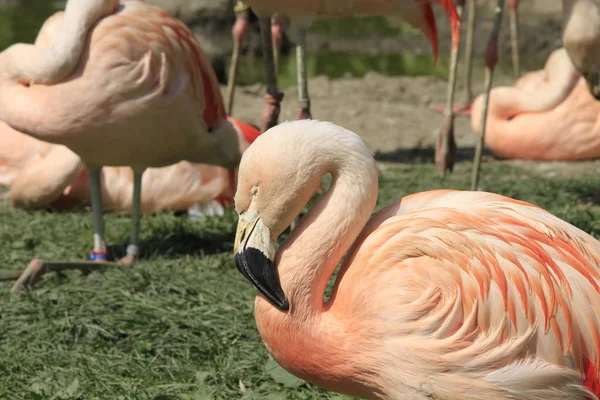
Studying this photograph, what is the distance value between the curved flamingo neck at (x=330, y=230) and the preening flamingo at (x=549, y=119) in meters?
4.33

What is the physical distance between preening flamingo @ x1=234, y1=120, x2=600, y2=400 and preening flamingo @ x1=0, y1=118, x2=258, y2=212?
8.79ft

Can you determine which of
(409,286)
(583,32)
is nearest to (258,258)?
(409,286)

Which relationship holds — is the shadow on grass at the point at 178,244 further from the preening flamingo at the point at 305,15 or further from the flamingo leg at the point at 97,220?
the preening flamingo at the point at 305,15

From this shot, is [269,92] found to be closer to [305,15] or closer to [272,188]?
[305,15]

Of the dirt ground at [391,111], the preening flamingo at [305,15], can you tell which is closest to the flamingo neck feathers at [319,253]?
the preening flamingo at [305,15]

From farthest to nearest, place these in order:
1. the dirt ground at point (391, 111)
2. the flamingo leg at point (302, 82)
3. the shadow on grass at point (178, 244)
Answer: the dirt ground at point (391, 111) < the flamingo leg at point (302, 82) < the shadow on grass at point (178, 244)

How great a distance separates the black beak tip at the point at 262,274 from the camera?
231 cm

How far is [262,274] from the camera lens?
2.31m

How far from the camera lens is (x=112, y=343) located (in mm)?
3488

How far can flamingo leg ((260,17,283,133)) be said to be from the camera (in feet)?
16.1

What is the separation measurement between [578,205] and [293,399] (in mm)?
2576

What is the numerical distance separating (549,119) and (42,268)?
3.72m

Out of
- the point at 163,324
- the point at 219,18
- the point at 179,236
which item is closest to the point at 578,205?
the point at 179,236

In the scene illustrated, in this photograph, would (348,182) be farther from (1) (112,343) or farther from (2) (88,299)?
(2) (88,299)
